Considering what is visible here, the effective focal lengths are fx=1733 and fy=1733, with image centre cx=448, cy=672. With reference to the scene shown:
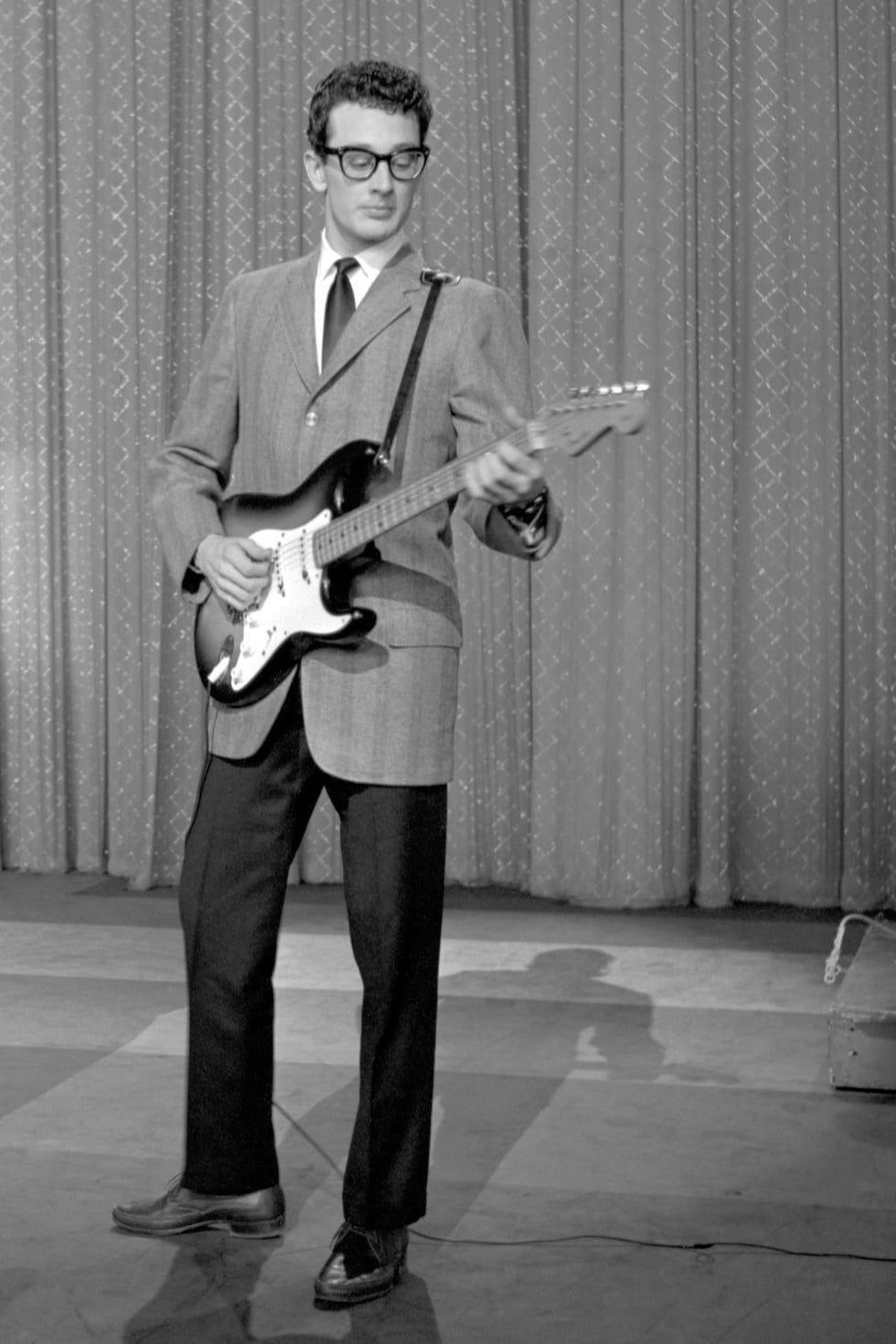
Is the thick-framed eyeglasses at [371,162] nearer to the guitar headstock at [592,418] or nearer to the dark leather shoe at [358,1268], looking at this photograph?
the guitar headstock at [592,418]

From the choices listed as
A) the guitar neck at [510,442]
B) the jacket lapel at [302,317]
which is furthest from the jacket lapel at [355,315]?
the guitar neck at [510,442]

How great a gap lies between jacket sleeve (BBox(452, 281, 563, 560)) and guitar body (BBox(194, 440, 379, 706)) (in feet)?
0.48

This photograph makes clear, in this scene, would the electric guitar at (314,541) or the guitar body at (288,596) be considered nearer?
the electric guitar at (314,541)

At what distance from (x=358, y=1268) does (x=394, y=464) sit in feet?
3.47

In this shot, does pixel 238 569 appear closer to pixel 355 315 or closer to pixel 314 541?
pixel 314 541

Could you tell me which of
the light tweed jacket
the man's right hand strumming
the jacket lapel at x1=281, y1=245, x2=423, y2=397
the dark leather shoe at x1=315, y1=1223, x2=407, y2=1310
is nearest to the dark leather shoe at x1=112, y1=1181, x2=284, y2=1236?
the dark leather shoe at x1=315, y1=1223, x2=407, y2=1310

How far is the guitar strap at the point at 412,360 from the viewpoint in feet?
7.45

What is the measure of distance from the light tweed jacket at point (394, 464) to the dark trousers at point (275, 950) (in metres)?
0.06

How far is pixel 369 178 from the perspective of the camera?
88.2 inches

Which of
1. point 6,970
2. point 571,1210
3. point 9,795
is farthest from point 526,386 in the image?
point 9,795

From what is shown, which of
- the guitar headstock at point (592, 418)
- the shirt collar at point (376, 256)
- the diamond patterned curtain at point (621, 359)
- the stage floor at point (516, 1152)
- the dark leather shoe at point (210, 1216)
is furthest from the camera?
the diamond patterned curtain at point (621, 359)

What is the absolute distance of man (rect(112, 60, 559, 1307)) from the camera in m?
2.27

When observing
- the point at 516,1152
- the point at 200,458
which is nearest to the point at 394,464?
the point at 200,458

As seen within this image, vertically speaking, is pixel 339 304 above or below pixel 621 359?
below
